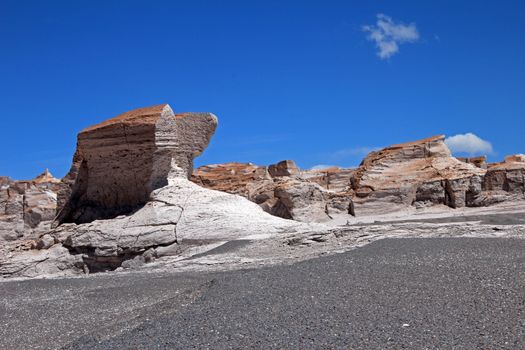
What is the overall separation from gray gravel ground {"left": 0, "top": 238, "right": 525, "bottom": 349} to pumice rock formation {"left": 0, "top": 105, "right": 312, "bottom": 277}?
2.64 meters

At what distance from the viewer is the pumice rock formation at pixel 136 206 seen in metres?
11.8

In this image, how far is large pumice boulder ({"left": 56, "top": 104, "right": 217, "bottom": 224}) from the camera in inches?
512

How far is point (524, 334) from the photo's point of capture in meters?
4.51

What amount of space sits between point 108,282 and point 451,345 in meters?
6.40

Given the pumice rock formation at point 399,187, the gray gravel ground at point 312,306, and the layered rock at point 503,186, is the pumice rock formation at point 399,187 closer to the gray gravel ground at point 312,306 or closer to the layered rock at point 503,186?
the layered rock at point 503,186

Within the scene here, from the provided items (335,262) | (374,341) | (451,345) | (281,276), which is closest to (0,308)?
(281,276)

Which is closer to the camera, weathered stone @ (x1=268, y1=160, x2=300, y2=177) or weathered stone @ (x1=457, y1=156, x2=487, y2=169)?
weathered stone @ (x1=457, y1=156, x2=487, y2=169)

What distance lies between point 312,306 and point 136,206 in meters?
8.29

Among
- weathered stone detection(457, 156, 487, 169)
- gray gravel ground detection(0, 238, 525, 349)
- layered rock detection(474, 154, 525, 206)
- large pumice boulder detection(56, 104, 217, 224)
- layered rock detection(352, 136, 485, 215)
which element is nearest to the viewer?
gray gravel ground detection(0, 238, 525, 349)

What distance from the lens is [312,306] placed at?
583cm

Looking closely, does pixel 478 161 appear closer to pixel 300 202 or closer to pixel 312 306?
pixel 300 202

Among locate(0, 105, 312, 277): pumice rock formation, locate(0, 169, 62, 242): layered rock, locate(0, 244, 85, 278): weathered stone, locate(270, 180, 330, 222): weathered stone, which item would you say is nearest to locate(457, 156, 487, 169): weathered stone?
locate(270, 180, 330, 222): weathered stone

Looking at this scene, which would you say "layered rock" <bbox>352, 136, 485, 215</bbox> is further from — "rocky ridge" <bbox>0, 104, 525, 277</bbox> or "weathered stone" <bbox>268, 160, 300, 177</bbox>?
"rocky ridge" <bbox>0, 104, 525, 277</bbox>

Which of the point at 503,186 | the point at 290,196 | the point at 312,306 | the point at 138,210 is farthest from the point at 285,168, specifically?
the point at 312,306
